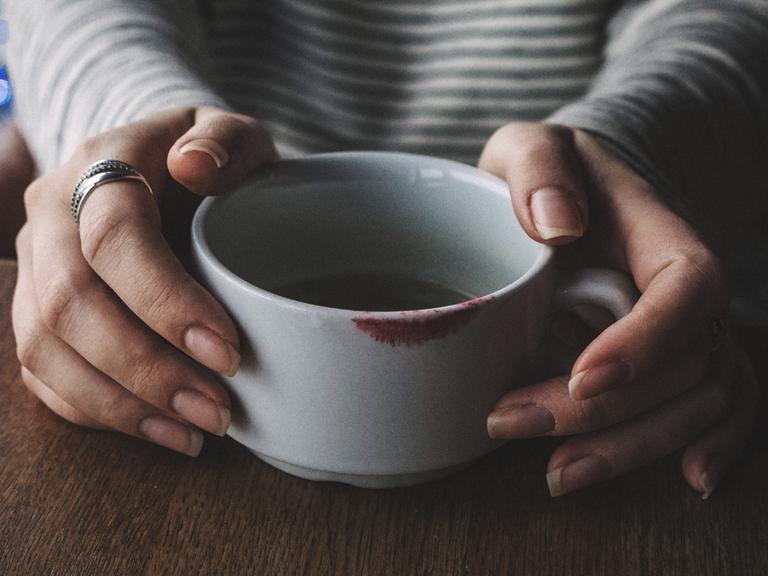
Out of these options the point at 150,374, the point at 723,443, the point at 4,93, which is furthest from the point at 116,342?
the point at 4,93

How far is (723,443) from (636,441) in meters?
0.06

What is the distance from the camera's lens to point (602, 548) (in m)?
0.42

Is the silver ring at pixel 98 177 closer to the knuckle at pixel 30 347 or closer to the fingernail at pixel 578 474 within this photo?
the knuckle at pixel 30 347

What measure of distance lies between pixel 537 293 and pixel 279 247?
20 cm

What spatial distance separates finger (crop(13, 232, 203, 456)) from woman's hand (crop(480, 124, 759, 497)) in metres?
0.18

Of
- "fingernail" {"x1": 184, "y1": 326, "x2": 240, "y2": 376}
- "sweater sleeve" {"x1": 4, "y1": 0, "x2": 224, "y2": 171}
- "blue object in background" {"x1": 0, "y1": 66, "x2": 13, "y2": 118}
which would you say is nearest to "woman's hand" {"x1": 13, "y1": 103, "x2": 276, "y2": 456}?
"fingernail" {"x1": 184, "y1": 326, "x2": 240, "y2": 376}

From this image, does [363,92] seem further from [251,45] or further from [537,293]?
[537,293]

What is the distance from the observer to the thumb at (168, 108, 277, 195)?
1.49 feet

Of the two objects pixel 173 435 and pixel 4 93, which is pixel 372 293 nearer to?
pixel 173 435

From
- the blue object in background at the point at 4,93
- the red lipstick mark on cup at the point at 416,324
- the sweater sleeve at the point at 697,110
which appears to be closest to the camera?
the red lipstick mark on cup at the point at 416,324

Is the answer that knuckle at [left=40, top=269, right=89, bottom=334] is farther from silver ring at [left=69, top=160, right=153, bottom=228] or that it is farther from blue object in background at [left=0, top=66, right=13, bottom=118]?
blue object in background at [left=0, top=66, right=13, bottom=118]

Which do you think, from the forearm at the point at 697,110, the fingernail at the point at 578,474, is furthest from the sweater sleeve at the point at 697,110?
the fingernail at the point at 578,474

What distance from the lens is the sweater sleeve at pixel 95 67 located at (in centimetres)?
64

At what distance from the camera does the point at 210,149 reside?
457 mm
